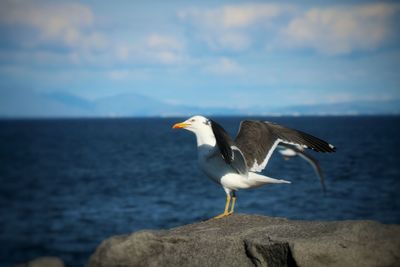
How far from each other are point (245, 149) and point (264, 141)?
1.27 feet

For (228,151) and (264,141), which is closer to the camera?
(228,151)

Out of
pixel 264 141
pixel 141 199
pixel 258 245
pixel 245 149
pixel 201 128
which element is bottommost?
pixel 141 199

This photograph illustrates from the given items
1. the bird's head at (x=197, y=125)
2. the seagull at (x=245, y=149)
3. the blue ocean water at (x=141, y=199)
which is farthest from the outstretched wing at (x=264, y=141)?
the blue ocean water at (x=141, y=199)

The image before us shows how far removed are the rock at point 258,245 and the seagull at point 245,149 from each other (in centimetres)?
61

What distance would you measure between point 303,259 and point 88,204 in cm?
2842

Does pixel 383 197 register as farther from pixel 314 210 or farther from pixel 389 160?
pixel 389 160

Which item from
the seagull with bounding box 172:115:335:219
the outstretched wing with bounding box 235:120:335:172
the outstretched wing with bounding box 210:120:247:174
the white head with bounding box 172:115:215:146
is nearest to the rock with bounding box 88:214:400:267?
the seagull with bounding box 172:115:335:219

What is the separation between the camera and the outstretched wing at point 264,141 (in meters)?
9.41

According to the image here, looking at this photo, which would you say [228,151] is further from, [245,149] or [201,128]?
[201,128]

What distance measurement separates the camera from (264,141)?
381 inches

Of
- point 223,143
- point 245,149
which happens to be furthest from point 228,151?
point 245,149

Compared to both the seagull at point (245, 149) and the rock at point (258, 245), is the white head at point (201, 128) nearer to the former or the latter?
the seagull at point (245, 149)

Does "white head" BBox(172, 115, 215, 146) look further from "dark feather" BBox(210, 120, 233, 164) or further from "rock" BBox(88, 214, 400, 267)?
"rock" BBox(88, 214, 400, 267)

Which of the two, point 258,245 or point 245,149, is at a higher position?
point 245,149
